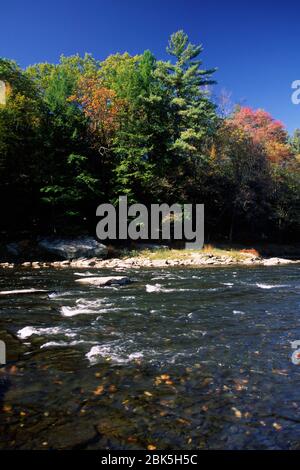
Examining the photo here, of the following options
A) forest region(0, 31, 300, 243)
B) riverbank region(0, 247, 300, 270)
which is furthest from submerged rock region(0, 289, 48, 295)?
forest region(0, 31, 300, 243)

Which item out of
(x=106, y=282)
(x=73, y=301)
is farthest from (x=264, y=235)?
(x=73, y=301)

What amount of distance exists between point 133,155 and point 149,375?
29721 millimetres

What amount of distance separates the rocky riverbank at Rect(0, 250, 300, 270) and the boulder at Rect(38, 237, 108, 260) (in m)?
0.92

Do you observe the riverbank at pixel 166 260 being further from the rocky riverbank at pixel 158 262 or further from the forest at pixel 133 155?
the forest at pixel 133 155

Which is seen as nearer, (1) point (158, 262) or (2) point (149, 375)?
(2) point (149, 375)

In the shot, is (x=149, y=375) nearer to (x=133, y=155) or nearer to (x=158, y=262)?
(x=158, y=262)

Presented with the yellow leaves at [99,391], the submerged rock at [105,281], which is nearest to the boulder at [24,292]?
the submerged rock at [105,281]

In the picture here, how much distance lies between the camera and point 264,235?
43.7 m

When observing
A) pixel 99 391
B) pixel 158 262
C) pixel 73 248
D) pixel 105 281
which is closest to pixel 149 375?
pixel 99 391

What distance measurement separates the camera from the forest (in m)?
30.6

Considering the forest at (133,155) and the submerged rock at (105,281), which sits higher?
the forest at (133,155)

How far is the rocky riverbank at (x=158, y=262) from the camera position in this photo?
Result: 82.1ft

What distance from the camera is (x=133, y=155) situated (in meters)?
34.3

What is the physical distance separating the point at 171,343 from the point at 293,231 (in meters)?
40.7
